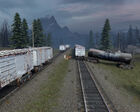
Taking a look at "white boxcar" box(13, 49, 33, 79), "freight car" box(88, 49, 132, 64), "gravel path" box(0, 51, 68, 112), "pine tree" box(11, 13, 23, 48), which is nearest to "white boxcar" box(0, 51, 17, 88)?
"white boxcar" box(13, 49, 33, 79)

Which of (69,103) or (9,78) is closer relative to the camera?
(69,103)

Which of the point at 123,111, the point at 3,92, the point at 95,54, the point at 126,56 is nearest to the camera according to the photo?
the point at 123,111

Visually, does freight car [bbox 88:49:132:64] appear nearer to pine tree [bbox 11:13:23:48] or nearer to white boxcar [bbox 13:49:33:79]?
white boxcar [bbox 13:49:33:79]

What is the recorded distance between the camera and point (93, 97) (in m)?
12.1

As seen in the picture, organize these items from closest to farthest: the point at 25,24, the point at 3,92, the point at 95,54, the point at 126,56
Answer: the point at 3,92
the point at 126,56
the point at 95,54
the point at 25,24

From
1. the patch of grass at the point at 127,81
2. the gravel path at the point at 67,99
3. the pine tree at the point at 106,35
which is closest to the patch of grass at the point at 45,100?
the gravel path at the point at 67,99

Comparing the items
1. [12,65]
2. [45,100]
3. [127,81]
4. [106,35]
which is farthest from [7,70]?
[106,35]

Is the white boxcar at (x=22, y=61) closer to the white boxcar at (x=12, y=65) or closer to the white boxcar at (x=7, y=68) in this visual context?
the white boxcar at (x=12, y=65)

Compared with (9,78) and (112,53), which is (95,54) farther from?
(9,78)

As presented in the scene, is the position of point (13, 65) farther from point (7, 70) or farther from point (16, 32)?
point (16, 32)

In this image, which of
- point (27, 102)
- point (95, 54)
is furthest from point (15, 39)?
point (27, 102)

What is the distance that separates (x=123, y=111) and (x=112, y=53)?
21.3 m

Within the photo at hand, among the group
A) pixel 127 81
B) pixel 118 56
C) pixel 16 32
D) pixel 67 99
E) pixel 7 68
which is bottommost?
pixel 127 81

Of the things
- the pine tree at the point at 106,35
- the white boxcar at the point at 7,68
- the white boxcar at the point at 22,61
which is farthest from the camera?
the pine tree at the point at 106,35
